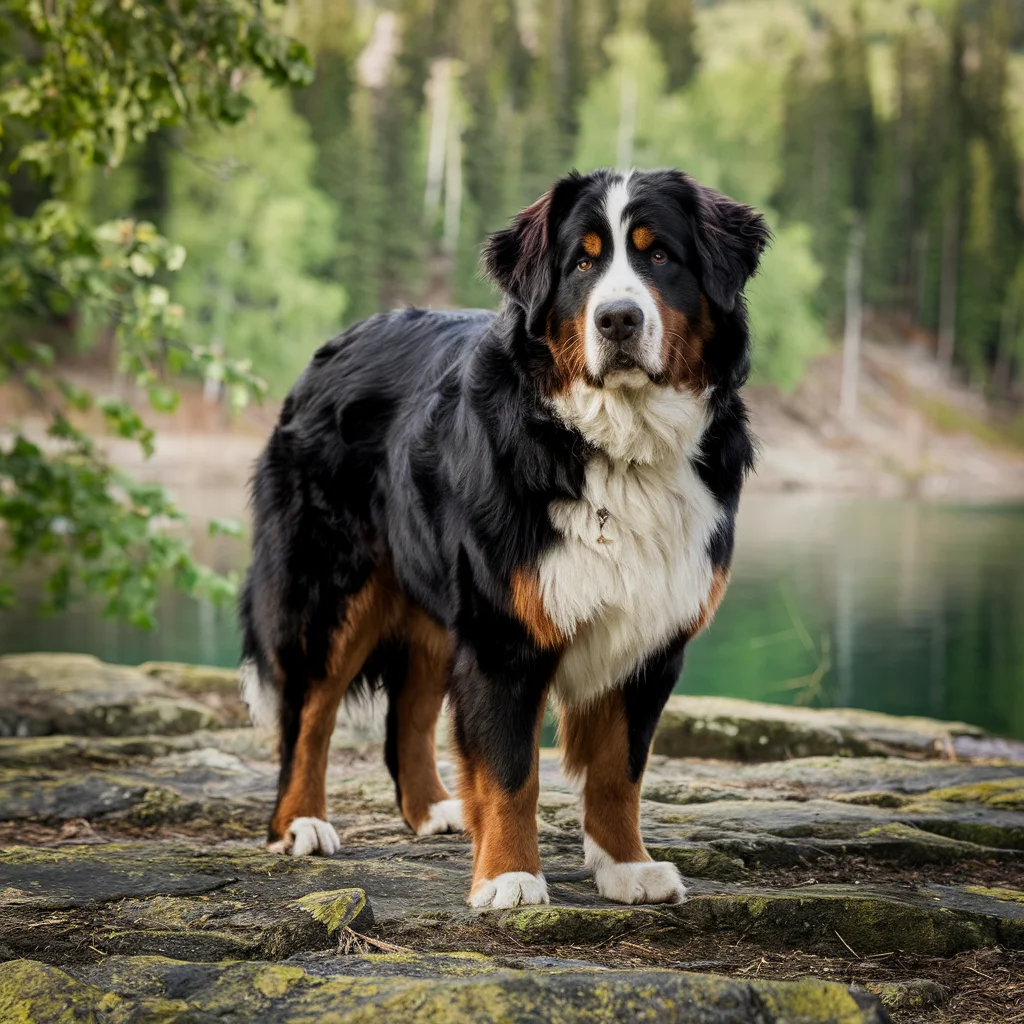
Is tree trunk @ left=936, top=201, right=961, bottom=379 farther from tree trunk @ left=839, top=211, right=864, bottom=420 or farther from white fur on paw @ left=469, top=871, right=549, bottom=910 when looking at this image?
white fur on paw @ left=469, top=871, right=549, bottom=910

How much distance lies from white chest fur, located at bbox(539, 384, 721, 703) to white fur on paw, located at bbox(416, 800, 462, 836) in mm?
924

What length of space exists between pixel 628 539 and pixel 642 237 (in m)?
0.78

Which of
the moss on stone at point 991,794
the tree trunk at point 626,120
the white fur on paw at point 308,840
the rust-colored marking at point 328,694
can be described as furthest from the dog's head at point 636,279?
the tree trunk at point 626,120

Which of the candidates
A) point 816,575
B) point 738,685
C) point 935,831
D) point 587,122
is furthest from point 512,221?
point 587,122

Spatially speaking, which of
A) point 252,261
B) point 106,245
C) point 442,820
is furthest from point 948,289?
point 442,820

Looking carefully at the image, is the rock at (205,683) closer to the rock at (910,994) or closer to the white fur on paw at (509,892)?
the white fur on paw at (509,892)

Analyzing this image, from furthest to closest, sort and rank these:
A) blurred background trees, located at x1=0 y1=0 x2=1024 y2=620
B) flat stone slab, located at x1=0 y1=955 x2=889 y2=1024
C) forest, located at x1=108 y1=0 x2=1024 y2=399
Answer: forest, located at x1=108 y1=0 x2=1024 y2=399
blurred background trees, located at x1=0 y1=0 x2=1024 y2=620
flat stone slab, located at x1=0 y1=955 x2=889 y2=1024

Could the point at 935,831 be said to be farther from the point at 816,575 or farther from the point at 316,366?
the point at 816,575

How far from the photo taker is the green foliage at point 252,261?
27281 mm

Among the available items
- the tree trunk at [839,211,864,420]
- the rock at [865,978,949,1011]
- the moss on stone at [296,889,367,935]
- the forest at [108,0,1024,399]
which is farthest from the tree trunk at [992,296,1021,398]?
the moss on stone at [296,889,367,935]

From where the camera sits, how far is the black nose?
3215 millimetres

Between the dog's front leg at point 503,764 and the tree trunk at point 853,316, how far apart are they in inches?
1352

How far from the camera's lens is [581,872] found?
3.61 metres

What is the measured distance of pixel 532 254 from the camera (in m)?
3.53
